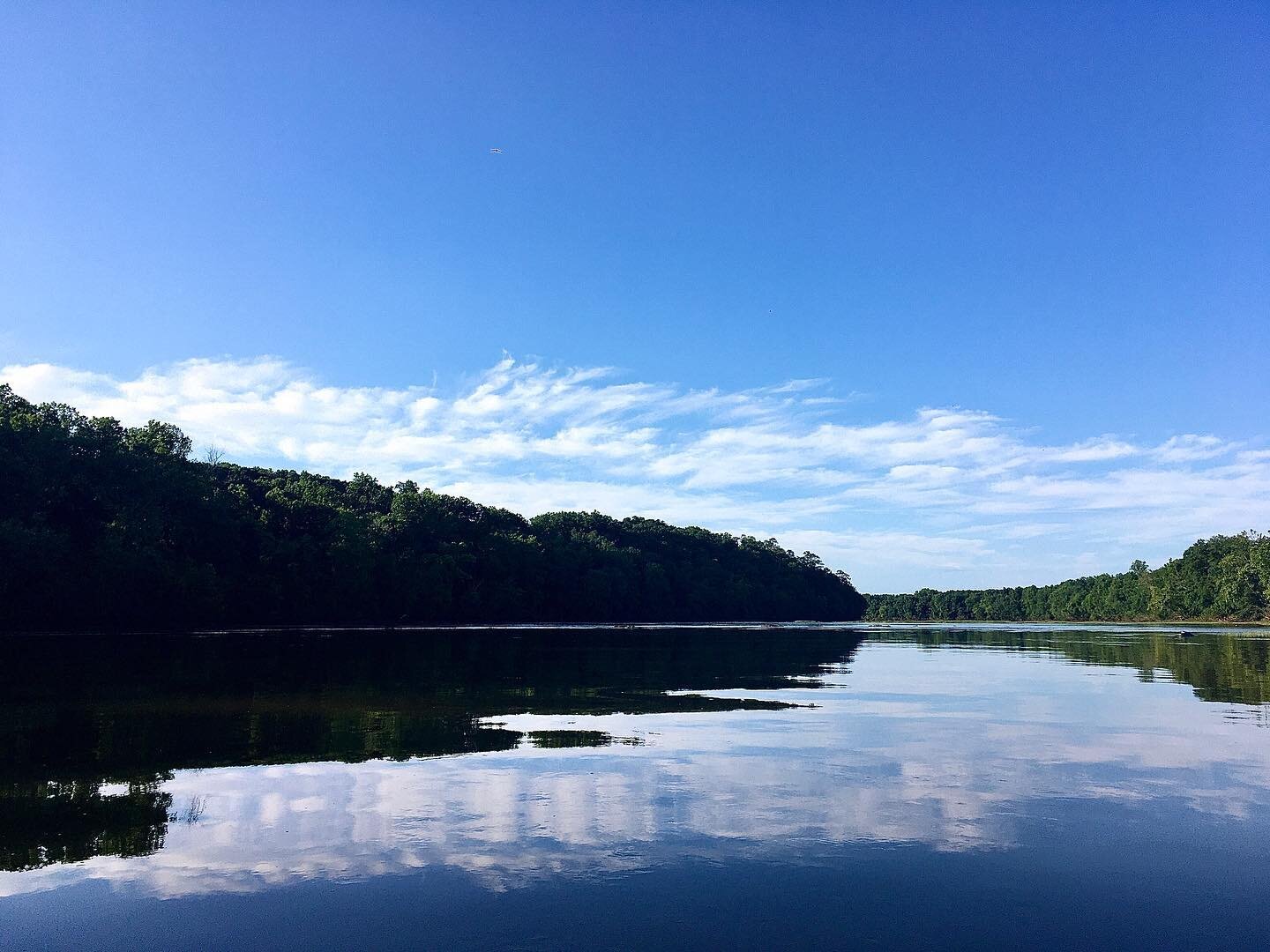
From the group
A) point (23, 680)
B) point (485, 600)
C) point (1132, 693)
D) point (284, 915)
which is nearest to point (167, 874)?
point (284, 915)

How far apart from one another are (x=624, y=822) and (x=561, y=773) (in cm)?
315

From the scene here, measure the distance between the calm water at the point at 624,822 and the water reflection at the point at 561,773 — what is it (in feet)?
0.25

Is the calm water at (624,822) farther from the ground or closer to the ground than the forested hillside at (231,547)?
closer to the ground

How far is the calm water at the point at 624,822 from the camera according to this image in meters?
8.16

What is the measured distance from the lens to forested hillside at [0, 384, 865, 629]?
7306cm

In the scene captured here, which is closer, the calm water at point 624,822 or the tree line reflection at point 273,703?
the calm water at point 624,822

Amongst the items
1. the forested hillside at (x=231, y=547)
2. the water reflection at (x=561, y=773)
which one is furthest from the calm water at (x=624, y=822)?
the forested hillside at (x=231, y=547)

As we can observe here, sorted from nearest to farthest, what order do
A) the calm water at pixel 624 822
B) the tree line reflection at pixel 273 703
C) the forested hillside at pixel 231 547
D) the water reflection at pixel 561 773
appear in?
the calm water at pixel 624 822, the water reflection at pixel 561 773, the tree line reflection at pixel 273 703, the forested hillside at pixel 231 547

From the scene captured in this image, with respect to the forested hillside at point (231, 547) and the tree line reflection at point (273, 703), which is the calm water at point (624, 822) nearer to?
the tree line reflection at point (273, 703)

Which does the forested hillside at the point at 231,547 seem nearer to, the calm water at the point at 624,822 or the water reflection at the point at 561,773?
the water reflection at the point at 561,773

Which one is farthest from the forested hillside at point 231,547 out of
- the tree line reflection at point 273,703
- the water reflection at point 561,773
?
the water reflection at point 561,773

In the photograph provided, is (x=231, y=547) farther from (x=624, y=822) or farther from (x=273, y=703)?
(x=624, y=822)

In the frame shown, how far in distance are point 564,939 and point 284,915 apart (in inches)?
107

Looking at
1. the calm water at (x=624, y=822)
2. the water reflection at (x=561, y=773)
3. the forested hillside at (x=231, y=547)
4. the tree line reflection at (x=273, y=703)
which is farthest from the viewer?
the forested hillside at (x=231, y=547)
